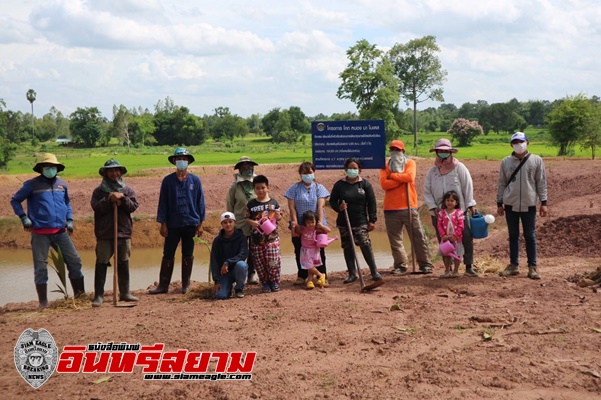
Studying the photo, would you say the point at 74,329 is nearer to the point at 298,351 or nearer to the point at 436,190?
the point at 298,351

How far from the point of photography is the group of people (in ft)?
24.3

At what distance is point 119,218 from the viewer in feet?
24.7

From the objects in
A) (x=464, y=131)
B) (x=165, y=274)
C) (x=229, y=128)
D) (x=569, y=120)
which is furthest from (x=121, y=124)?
(x=165, y=274)

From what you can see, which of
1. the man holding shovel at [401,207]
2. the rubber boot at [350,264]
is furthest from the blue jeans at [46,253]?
the man holding shovel at [401,207]

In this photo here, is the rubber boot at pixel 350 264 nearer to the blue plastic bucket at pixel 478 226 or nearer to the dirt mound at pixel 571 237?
the blue plastic bucket at pixel 478 226

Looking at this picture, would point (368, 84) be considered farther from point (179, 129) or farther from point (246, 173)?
point (179, 129)

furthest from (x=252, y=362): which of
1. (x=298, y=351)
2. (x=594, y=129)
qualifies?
(x=594, y=129)

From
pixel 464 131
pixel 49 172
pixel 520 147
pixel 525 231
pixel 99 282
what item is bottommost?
pixel 99 282

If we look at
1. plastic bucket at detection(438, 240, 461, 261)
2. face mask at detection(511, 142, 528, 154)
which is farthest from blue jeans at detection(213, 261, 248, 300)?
face mask at detection(511, 142, 528, 154)

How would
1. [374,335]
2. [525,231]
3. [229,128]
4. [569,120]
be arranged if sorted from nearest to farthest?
[374,335]
[525,231]
[569,120]
[229,128]

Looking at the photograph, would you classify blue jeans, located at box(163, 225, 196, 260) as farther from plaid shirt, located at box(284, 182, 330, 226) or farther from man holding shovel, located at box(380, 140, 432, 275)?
man holding shovel, located at box(380, 140, 432, 275)

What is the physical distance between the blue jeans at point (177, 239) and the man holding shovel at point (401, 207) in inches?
99.0

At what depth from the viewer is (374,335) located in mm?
5770

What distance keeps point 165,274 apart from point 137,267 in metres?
5.61
